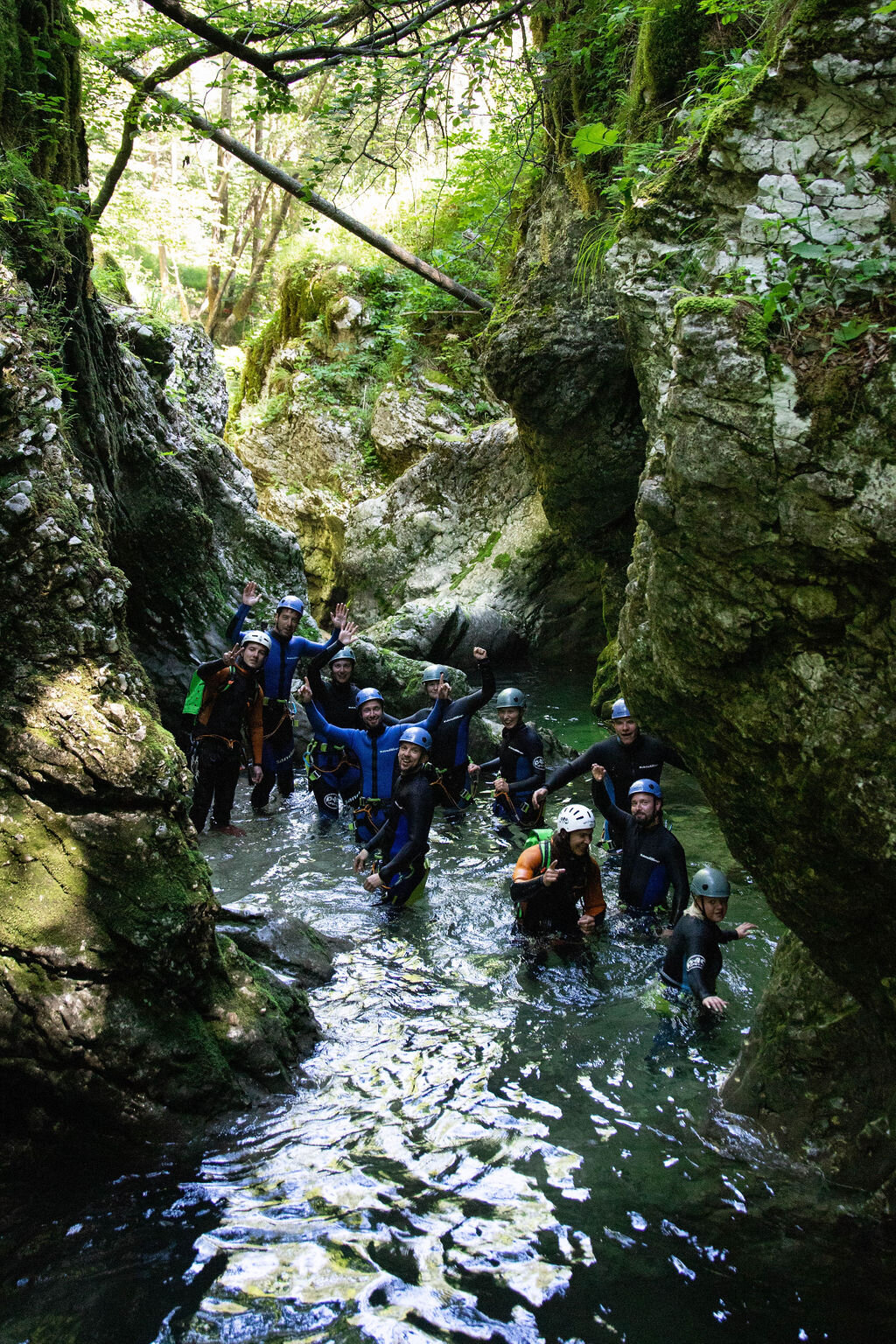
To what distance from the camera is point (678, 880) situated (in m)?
7.03

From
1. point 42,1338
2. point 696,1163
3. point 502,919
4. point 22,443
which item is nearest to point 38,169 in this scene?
point 22,443

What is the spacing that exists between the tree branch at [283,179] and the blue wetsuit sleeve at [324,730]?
5.14m

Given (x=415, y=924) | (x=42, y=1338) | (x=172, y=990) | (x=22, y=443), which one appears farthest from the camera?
(x=415, y=924)

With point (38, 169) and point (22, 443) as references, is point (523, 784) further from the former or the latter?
point (38, 169)

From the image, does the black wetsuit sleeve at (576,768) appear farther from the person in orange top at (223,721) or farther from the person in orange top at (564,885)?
the person in orange top at (223,721)

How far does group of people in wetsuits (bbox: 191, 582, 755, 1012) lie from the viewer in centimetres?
659

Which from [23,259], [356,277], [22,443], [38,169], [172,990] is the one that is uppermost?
[356,277]

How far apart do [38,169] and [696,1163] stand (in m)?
8.39

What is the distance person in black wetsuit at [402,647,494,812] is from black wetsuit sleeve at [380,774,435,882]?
1.91 m

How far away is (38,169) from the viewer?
7191 mm

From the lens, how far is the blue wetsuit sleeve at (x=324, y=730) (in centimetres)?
942

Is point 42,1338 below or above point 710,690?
below

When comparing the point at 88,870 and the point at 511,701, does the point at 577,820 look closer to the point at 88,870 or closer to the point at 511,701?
the point at 511,701

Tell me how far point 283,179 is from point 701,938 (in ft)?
35.0
